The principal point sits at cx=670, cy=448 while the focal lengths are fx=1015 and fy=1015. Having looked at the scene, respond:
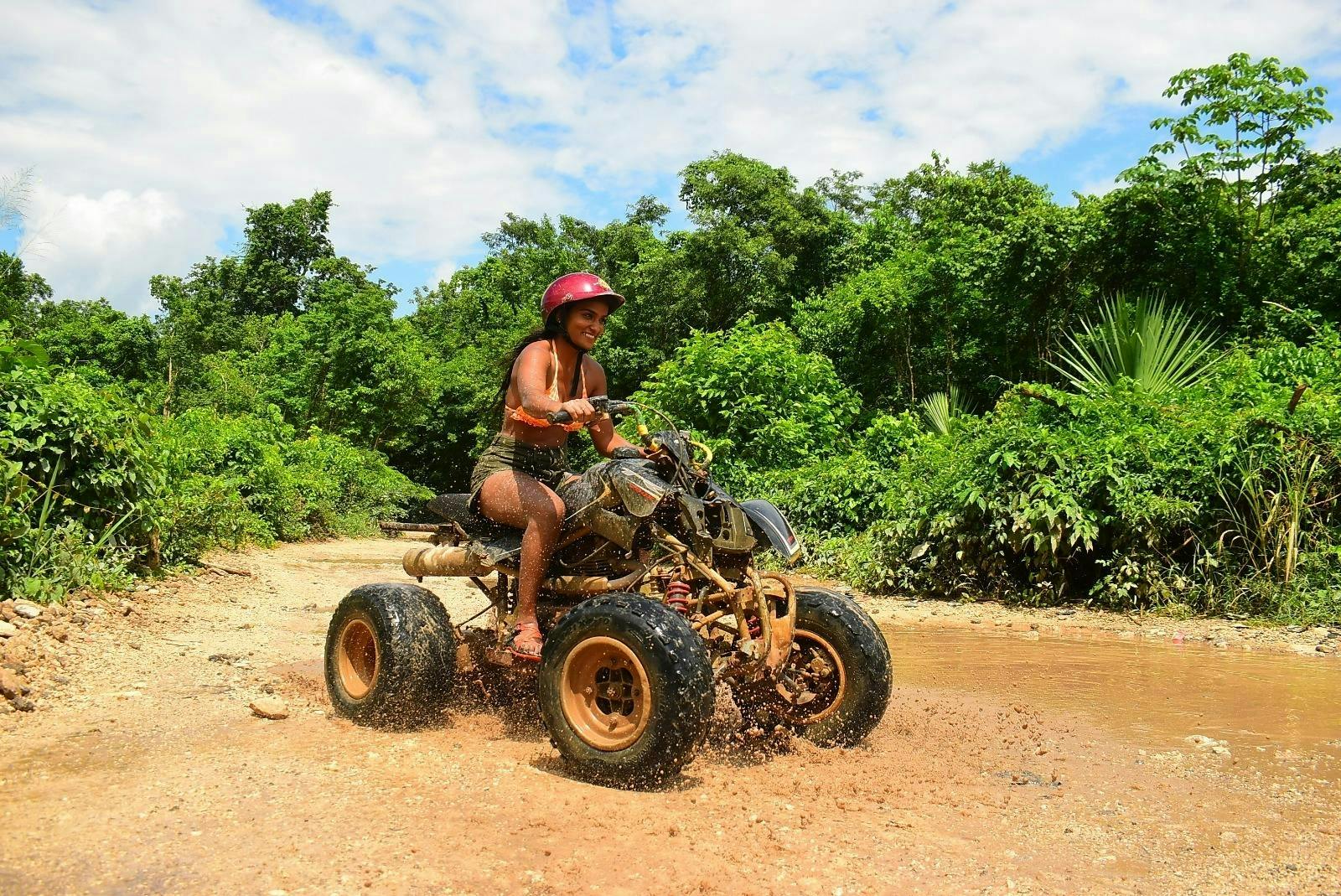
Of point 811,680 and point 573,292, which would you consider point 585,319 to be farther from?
point 811,680

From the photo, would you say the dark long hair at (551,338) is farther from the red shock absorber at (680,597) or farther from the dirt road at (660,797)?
the dirt road at (660,797)

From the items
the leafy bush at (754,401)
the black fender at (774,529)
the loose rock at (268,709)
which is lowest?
the loose rock at (268,709)

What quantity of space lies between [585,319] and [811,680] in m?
2.08

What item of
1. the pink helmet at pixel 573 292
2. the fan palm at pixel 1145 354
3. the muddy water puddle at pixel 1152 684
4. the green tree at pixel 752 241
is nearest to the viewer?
the pink helmet at pixel 573 292

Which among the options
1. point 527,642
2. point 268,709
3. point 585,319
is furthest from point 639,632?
point 268,709

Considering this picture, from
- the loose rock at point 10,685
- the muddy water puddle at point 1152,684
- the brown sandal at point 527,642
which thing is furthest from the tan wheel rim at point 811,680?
the loose rock at point 10,685

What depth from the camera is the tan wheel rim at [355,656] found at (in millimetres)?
5258

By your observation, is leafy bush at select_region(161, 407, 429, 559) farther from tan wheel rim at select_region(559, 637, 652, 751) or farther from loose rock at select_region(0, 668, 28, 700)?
tan wheel rim at select_region(559, 637, 652, 751)

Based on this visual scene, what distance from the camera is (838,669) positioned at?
15.7ft

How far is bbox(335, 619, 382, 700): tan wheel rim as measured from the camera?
5.26 meters

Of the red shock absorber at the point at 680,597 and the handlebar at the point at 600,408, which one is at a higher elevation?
the handlebar at the point at 600,408

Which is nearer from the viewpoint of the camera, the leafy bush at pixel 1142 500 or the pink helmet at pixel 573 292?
the pink helmet at pixel 573 292

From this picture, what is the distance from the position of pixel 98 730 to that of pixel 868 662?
11.6 ft

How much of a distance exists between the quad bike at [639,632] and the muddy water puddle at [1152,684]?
177cm
